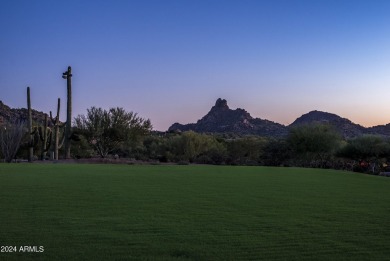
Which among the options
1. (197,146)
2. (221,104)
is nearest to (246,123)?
(221,104)

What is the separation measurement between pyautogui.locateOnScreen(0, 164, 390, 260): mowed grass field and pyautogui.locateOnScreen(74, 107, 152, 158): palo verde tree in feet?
104

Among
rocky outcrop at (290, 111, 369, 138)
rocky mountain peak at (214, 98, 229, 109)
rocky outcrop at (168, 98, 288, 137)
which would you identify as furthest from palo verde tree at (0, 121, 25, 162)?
rocky mountain peak at (214, 98, 229, 109)

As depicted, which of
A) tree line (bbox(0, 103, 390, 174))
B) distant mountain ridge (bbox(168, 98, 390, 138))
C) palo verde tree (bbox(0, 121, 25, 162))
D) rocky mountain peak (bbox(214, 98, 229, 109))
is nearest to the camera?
palo verde tree (bbox(0, 121, 25, 162))

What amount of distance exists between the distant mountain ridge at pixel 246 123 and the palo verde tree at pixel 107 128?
56293 millimetres

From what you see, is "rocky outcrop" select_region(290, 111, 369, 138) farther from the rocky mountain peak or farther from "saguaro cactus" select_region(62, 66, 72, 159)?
"saguaro cactus" select_region(62, 66, 72, 159)

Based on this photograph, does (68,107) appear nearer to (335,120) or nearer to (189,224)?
(189,224)

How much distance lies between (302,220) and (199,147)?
4217 centimetres

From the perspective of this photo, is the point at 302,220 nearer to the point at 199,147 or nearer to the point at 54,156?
the point at 54,156

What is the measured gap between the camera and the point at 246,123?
106750 millimetres

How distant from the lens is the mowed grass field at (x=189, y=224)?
21.3 ft

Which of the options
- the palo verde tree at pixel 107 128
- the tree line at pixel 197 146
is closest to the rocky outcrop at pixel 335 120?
the tree line at pixel 197 146

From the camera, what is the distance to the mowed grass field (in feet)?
21.3

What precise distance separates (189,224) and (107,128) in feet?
124

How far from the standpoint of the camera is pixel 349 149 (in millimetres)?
45281
